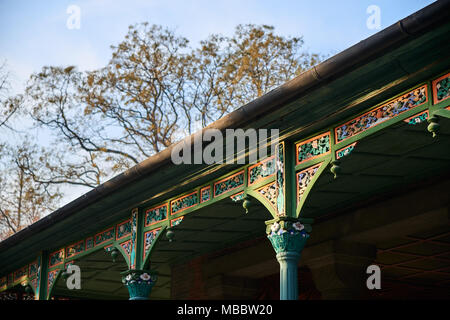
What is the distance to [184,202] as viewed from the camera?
938 cm

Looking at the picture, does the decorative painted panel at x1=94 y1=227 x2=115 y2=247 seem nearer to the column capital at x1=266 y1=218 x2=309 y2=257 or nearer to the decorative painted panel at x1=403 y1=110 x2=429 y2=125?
the column capital at x1=266 y1=218 x2=309 y2=257

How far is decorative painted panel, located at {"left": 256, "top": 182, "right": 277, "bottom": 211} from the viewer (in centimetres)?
765

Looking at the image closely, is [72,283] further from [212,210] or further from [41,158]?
[41,158]

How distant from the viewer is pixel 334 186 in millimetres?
8781

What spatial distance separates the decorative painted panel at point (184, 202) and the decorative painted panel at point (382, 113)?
277 cm

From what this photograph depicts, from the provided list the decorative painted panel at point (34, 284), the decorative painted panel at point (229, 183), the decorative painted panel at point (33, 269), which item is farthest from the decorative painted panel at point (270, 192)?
the decorative painted panel at point (33, 269)

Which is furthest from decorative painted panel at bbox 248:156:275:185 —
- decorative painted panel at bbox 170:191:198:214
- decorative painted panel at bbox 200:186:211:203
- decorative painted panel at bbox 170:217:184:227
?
decorative painted panel at bbox 170:217:184:227

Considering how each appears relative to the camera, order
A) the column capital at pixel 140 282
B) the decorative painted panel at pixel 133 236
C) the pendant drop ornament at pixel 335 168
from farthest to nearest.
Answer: the decorative painted panel at pixel 133 236
the column capital at pixel 140 282
the pendant drop ornament at pixel 335 168

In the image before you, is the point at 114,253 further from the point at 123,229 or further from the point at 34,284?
the point at 34,284

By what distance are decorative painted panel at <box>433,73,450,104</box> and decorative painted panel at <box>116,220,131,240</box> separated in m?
5.92

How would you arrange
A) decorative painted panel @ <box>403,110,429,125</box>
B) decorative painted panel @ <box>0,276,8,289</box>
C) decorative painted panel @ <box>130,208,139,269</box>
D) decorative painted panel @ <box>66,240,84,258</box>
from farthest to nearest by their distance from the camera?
1. decorative painted panel @ <box>0,276,8,289</box>
2. decorative painted panel @ <box>66,240,84,258</box>
3. decorative painted panel @ <box>130,208,139,269</box>
4. decorative painted panel @ <box>403,110,429,125</box>

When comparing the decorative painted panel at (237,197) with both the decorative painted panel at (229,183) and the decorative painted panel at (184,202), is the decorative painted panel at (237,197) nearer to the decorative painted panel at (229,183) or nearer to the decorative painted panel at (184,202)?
the decorative painted panel at (229,183)

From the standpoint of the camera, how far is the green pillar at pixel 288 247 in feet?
23.7
